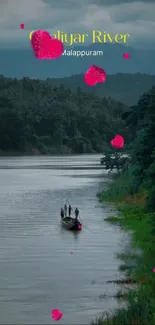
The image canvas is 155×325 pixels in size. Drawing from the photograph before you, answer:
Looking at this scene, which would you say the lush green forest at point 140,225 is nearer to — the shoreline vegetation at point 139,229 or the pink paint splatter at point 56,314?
the shoreline vegetation at point 139,229

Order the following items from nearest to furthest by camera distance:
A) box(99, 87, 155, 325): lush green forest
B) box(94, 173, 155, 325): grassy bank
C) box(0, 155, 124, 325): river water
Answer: box(94, 173, 155, 325): grassy bank
box(99, 87, 155, 325): lush green forest
box(0, 155, 124, 325): river water

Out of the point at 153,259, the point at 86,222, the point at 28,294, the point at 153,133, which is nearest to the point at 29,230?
the point at 86,222

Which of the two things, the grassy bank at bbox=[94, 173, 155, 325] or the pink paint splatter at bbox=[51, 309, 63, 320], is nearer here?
the grassy bank at bbox=[94, 173, 155, 325]

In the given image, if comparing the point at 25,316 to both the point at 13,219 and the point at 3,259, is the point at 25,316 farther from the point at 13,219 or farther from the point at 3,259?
the point at 13,219

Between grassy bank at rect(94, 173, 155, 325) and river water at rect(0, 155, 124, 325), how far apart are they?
2.69 feet

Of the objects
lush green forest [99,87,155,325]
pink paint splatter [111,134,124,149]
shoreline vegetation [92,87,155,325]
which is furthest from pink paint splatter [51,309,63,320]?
pink paint splatter [111,134,124,149]

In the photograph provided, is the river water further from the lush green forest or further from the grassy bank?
the lush green forest

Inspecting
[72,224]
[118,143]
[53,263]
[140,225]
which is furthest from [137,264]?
[72,224]

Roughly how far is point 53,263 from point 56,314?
36.3 feet

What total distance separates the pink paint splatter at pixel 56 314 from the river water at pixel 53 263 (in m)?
0.15

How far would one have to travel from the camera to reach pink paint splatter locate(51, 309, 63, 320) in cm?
2739

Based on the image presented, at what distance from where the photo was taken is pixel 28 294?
103 feet

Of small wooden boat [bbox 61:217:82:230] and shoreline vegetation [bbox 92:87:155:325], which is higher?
shoreline vegetation [bbox 92:87:155:325]

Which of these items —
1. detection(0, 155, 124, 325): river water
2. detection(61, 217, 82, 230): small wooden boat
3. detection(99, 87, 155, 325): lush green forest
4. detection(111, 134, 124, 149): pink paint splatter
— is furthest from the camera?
detection(61, 217, 82, 230): small wooden boat
